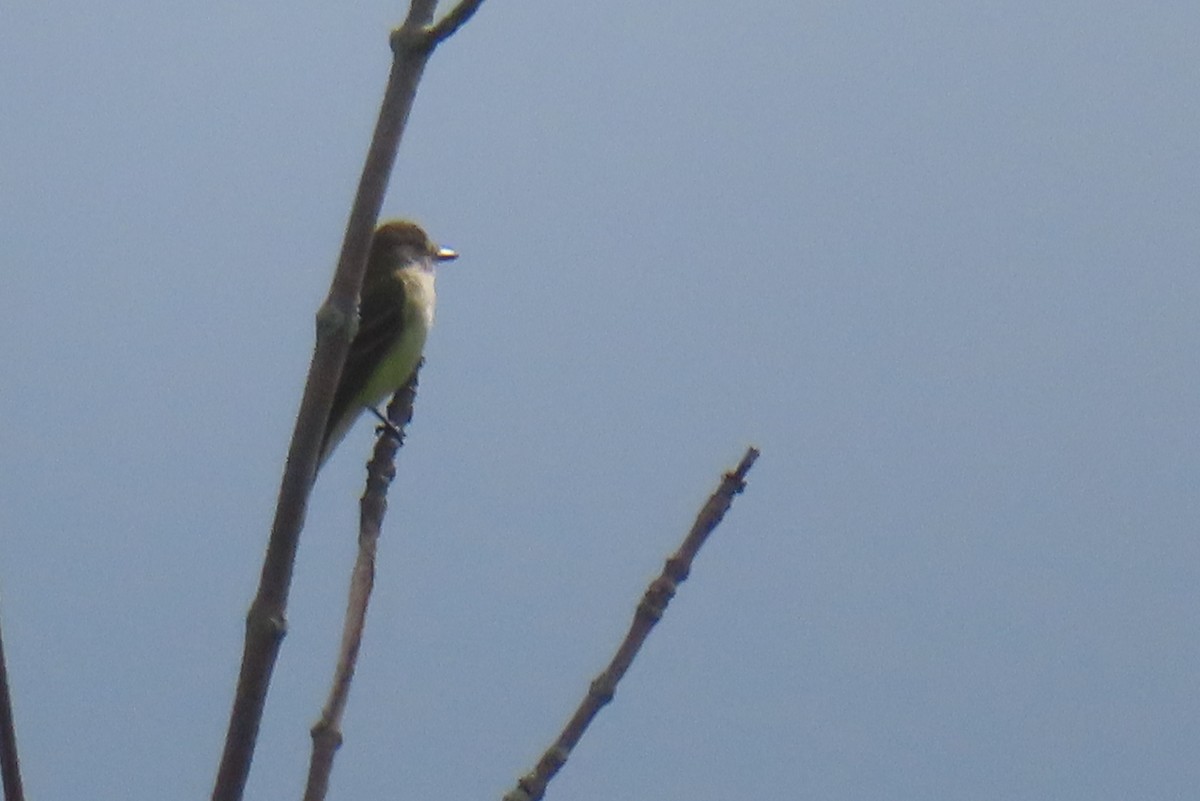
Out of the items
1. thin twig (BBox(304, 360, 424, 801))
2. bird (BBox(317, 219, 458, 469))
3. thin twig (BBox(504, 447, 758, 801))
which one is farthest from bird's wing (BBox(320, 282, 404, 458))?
thin twig (BBox(504, 447, 758, 801))

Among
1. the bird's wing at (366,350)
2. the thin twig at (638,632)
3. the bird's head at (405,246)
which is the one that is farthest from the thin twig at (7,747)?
the bird's head at (405,246)

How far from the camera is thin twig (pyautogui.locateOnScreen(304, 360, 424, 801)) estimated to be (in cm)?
91

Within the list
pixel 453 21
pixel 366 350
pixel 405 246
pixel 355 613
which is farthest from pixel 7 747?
pixel 405 246

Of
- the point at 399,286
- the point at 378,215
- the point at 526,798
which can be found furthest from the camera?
the point at 399,286

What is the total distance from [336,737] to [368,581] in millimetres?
135

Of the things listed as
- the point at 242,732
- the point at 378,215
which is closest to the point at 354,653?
the point at 242,732

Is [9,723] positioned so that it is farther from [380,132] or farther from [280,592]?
[380,132]

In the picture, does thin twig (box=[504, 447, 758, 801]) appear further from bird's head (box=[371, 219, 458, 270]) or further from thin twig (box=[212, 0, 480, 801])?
bird's head (box=[371, 219, 458, 270])

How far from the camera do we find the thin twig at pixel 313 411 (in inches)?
29.2

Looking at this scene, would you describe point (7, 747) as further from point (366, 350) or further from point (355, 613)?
point (366, 350)

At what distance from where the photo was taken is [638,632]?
0.88m

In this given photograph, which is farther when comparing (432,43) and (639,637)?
(639,637)

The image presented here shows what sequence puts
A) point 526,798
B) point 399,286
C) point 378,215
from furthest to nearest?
1. point 399,286
2. point 526,798
3. point 378,215

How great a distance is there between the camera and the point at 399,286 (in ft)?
10.7
